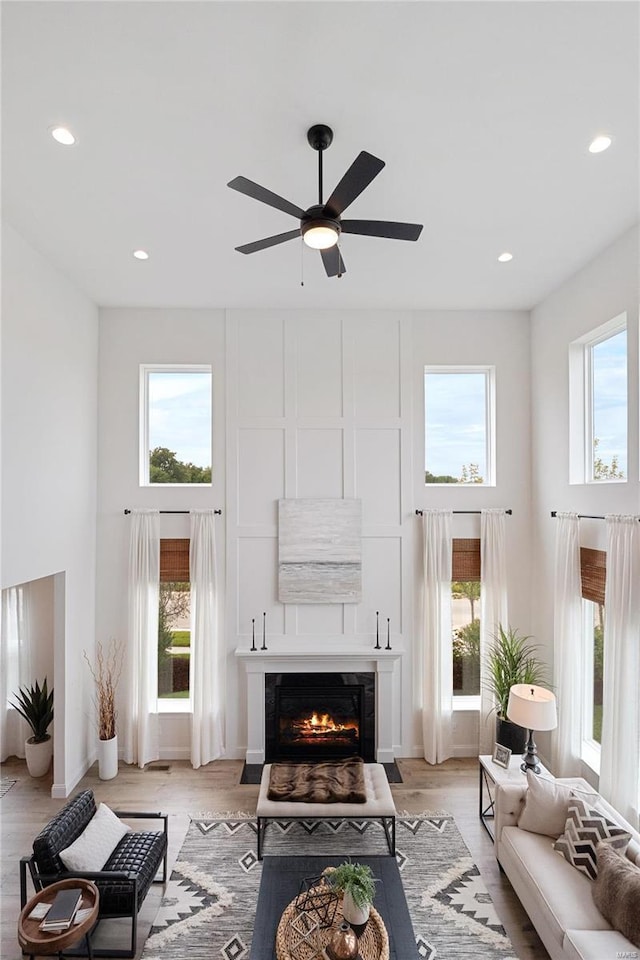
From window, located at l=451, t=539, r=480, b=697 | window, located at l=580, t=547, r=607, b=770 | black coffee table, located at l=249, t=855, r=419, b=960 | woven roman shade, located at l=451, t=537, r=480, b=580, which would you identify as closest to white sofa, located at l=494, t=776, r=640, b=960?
black coffee table, located at l=249, t=855, r=419, b=960

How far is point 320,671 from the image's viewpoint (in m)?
5.16

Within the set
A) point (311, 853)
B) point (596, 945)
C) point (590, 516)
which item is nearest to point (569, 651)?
point (590, 516)

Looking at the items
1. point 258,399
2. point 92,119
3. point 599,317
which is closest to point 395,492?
point 258,399

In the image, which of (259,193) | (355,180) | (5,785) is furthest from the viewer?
(5,785)

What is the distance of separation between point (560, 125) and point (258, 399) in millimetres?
3383

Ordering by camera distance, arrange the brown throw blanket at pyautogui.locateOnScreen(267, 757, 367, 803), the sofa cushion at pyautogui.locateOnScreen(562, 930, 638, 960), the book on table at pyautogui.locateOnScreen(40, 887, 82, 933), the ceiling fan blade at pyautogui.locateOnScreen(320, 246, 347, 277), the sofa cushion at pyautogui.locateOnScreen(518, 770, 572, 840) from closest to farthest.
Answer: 1. the sofa cushion at pyautogui.locateOnScreen(562, 930, 638, 960)
2. the book on table at pyautogui.locateOnScreen(40, 887, 82, 933)
3. the ceiling fan blade at pyautogui.locateOnScreen(320, 246, 347, 277)
4. the sofa cushion at pyautogui.locateOnScreen(518, 770, 572, 840)
5. the brown throw blanket at pyautogui.locateOnScreen(267, 757, 367, 803)

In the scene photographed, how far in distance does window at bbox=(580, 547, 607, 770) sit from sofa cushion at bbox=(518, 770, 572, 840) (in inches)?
46.9

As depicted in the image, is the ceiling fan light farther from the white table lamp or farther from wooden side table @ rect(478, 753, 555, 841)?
wooden side table @ rect(478, 753, 555, 841)

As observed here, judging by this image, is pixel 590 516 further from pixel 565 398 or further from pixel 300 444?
pixel 300 444

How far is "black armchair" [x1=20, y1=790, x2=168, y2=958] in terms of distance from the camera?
9.66 ft

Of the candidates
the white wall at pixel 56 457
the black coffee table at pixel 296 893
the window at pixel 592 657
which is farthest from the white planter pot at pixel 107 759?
the window at pixel 592 657

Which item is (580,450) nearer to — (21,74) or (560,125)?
(560,125)

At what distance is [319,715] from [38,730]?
257 cm

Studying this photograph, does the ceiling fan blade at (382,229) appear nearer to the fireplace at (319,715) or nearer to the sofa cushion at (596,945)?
the sofa cushion at (596,945)
